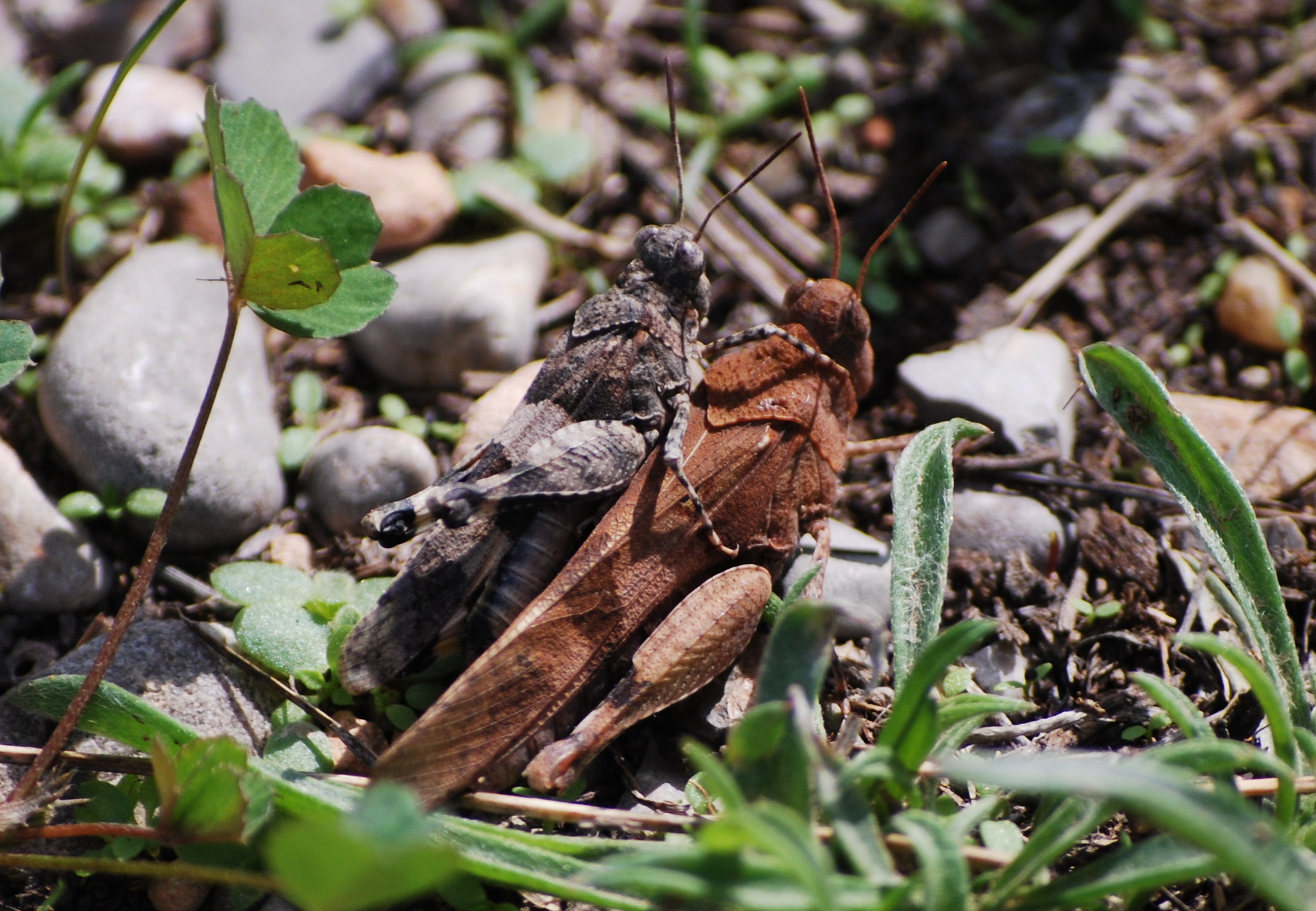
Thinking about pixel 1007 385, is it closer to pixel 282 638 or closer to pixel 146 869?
pixel 282 638

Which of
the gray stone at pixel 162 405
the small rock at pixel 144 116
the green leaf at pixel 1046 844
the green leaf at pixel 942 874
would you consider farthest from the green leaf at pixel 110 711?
the small rock at pixel 144 116

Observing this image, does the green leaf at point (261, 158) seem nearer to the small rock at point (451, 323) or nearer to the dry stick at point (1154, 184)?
the small rock at point (451, 323)

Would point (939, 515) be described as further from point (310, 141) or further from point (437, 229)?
point (310, 141)

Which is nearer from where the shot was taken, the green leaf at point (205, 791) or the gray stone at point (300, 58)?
the green leaf at point (205, 791)

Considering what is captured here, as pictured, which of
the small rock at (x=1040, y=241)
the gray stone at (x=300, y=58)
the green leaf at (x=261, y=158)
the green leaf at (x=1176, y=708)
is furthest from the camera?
the gray stone at (x=300, y=58)

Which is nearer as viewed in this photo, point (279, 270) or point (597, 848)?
point (597, 848)

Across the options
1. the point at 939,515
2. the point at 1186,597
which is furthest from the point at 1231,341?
the point at 939,515
